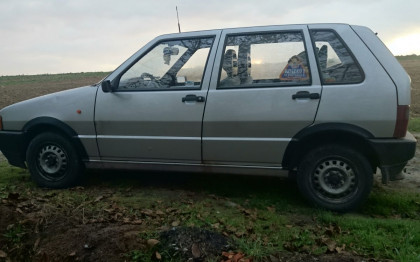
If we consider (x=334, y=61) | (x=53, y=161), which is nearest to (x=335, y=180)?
(x=334, y=61)

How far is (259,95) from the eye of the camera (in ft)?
14.3

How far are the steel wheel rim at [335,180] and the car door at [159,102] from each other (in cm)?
135

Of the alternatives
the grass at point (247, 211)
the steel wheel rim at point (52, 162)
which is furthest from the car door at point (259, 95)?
the steel wheel rim at point (52, 162)

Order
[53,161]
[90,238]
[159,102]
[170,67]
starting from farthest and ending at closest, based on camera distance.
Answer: [53,161] → [170,67] → [159,102] → [90,238]

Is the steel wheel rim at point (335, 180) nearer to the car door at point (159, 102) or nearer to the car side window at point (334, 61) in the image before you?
the car side window at point (334, 61)

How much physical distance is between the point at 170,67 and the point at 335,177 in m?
2.23

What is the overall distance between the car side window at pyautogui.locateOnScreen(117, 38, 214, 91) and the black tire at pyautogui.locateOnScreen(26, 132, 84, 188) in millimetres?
1103

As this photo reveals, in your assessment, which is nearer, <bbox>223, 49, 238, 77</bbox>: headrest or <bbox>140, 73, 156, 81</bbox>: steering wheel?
<bbox>223, 49, 238, 77</bbox>: headrest

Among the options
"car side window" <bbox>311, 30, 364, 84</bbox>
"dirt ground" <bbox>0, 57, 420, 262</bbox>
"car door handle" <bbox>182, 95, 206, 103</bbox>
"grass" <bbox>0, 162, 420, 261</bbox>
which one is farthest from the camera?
"car door handle" <bbox>182, 95, 206, 103</bbox>

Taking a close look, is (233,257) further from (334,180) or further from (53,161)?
(53,161)

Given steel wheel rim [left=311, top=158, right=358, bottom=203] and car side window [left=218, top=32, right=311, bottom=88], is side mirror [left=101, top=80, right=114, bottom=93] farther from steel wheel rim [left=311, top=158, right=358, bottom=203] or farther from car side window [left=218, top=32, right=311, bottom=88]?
steel wheel rim [left=311, top=158, right=358, bottom=203]

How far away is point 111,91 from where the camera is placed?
4891 mm

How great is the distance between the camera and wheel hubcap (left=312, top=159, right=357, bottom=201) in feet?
14.1

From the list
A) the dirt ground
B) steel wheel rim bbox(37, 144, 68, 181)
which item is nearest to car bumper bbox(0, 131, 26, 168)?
steel wheel rim bbox(37, 144, 68, 181)
